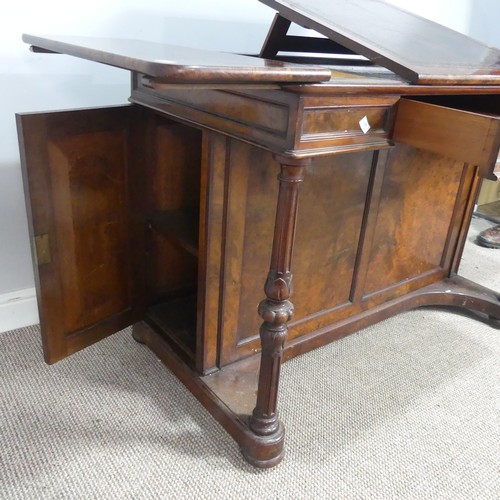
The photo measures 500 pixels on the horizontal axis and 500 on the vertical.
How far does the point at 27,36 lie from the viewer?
1.08m

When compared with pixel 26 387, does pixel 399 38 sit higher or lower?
higher

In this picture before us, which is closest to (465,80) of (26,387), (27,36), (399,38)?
(399,38)

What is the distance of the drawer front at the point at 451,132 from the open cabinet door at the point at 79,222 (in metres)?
0.65

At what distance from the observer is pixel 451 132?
37.8 inches

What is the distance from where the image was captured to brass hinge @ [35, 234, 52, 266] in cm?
120

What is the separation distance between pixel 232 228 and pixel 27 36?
0.57 m

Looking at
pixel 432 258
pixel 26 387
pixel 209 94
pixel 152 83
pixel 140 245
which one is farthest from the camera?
pixel 432 258

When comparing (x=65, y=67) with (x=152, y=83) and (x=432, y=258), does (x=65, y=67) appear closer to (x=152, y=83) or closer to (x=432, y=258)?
(x=152, y=83)

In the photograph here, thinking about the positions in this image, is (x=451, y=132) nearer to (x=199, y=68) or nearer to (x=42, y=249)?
(x=199, y=68)

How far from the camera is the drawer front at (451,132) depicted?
2.99ft

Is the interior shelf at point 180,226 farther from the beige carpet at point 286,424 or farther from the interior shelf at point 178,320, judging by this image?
the beige carpet at point 286,424

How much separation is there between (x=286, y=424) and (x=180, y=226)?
21.5 inches

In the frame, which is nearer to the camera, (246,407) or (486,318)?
(246,407)

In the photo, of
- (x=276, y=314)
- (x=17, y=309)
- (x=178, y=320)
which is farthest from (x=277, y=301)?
(x=17, y=309)
